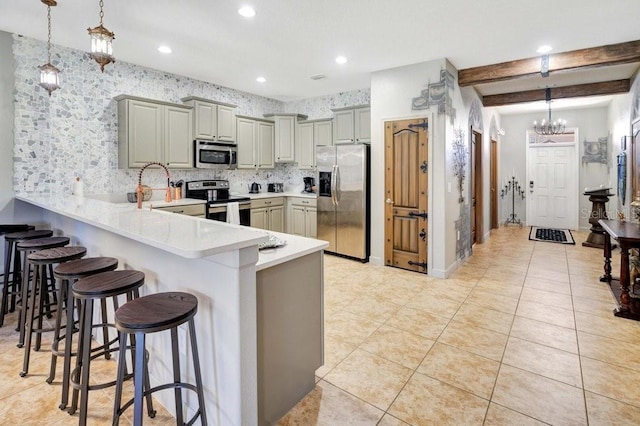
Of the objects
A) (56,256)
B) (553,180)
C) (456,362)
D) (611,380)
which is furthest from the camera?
(553,180)

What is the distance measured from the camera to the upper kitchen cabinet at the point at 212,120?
519 cm

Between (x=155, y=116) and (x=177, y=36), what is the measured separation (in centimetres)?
136

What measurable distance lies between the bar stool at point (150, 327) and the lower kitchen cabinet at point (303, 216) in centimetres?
430

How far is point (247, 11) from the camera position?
310 centimetres

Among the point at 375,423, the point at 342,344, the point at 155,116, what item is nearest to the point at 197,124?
the point at 155,116

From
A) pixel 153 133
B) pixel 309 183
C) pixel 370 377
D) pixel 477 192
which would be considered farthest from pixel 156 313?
pixel 477 192

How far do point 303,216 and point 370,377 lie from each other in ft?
13.3

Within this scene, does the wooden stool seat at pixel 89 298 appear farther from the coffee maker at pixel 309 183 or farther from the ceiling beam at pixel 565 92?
the ceiling beam at pixel 565 92

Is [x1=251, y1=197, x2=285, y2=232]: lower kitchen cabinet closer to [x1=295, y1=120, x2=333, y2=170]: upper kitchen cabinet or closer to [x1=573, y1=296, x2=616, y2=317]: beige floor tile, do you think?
[x1=295, y1=120, x2=333, y2=170]: upper kitchen cabinet

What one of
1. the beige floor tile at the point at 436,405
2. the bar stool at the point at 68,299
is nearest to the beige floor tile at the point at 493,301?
the beige floor tile at the point at 436,405

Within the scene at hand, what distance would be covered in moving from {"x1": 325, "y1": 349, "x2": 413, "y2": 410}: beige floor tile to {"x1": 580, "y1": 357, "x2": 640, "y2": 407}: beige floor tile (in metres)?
1.17

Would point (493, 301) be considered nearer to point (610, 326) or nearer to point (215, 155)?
point (610, 326)

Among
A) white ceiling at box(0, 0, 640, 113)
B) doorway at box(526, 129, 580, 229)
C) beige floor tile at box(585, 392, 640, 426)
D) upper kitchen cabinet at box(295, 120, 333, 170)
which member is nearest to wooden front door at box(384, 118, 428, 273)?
white ceiling at box(0, 0, 640, 113)

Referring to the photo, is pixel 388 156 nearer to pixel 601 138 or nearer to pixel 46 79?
pixel 46 79
